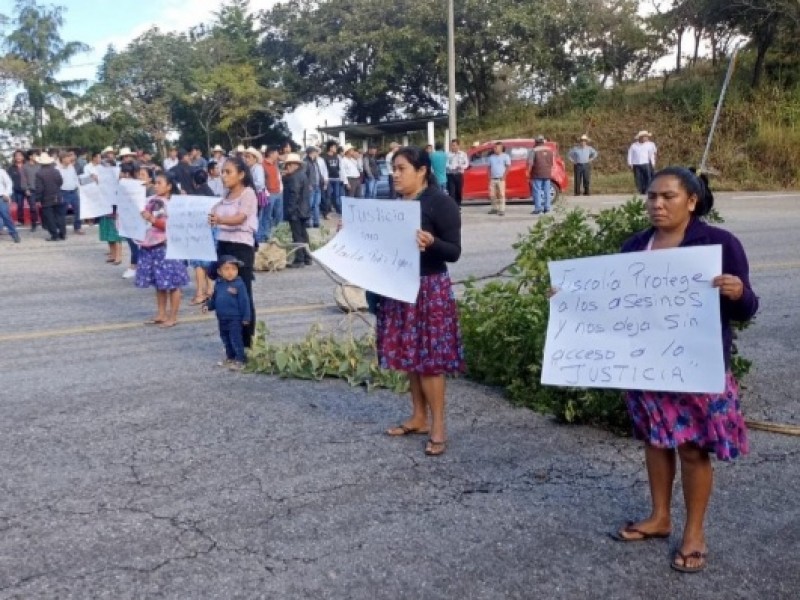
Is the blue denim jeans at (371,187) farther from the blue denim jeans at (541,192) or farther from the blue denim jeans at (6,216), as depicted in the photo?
the blue denim jeans at (6,216)

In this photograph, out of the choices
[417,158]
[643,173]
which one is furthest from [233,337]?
[643,173]

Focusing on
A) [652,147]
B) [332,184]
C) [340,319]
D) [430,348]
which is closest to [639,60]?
[652,147]

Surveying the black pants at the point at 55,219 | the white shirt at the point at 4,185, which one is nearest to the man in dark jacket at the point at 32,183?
the white shirt at the point at 4,185

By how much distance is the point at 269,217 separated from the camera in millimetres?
16328

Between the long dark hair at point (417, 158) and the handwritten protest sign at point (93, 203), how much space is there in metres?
9.22

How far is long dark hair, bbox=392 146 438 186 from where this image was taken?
16.5ft

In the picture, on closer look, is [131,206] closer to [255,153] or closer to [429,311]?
[255,153]

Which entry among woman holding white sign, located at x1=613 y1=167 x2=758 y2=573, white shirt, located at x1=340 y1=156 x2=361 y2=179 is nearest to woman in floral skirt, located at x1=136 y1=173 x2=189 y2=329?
woman holding white sign, located at x1=613 y1=167 x2=758 y2=573

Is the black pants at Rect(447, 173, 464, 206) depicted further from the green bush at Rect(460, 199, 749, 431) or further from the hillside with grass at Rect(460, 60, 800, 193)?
the green bush at Rect(460, 199, 749, 431)

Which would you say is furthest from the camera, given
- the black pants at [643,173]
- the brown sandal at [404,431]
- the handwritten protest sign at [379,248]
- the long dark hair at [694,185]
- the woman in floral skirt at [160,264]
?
the black pants at [643,173]

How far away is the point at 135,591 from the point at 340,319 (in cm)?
583

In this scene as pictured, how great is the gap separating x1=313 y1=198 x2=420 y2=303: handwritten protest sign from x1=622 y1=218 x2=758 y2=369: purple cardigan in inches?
65.7

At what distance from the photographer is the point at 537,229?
6.34 meters

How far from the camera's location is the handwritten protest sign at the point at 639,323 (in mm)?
3498
